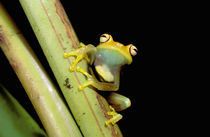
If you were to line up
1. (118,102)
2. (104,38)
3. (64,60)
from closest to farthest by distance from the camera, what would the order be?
(64,60) < (104,38) < (118,102)

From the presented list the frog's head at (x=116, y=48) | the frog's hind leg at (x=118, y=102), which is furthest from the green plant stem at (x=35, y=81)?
the frog's hind leg at (x=118, y=102)

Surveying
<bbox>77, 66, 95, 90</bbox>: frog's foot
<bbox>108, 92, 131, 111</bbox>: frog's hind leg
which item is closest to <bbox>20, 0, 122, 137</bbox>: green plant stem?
<bbox>77, 66, 95, 90</bbox>: frog's foot

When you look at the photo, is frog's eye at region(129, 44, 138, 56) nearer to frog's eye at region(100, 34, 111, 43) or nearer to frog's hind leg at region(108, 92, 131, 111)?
frog's eye at region(100, 34, 111, 43)

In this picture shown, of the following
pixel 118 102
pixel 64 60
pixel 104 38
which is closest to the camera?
pixel 64 60

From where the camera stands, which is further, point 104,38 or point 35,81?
point 104,38

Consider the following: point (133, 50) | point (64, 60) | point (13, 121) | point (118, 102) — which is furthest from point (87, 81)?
point (118, 102)

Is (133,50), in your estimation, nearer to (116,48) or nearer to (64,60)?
(116,48)
